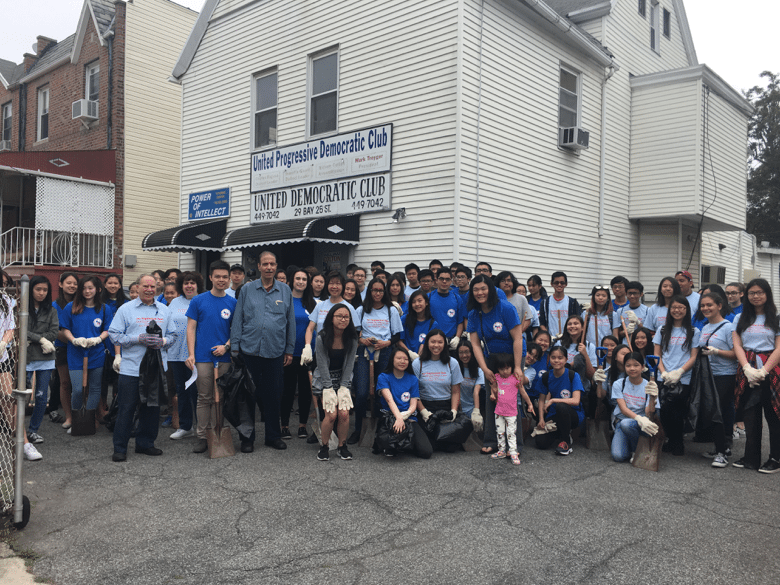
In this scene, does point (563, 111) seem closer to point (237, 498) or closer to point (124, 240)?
point (237, 498)

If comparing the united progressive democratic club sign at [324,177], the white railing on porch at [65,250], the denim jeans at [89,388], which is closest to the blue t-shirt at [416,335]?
the denim jeans at [89,388]

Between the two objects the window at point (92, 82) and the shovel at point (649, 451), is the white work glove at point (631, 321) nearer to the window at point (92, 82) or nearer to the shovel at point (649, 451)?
the shovel at point (649, 451)

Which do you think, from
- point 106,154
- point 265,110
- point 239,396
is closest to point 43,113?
point 106,154

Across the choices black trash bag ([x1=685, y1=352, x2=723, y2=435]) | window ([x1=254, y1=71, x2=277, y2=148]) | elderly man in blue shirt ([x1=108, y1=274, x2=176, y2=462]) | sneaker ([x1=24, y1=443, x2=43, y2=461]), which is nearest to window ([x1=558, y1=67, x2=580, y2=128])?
window ([x1=254, y1=71, x2=277, y2=148])

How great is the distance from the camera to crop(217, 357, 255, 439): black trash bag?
20.3 ft

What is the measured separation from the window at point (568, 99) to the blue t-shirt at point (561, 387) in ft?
24.7

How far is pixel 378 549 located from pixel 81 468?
3.26 metres

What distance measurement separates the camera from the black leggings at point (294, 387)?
727 cm

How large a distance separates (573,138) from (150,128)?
1277 centimetres

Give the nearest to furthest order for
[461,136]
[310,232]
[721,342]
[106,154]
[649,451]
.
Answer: [649,451] < [721,342] < [461,136] < [310,232] < [106,154]

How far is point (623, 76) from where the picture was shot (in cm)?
1449

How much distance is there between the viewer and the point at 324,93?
12.2 metres

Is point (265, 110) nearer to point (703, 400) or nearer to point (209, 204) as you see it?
point (209, 204)

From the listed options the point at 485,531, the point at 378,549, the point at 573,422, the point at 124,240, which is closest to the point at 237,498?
the point at 378,549
